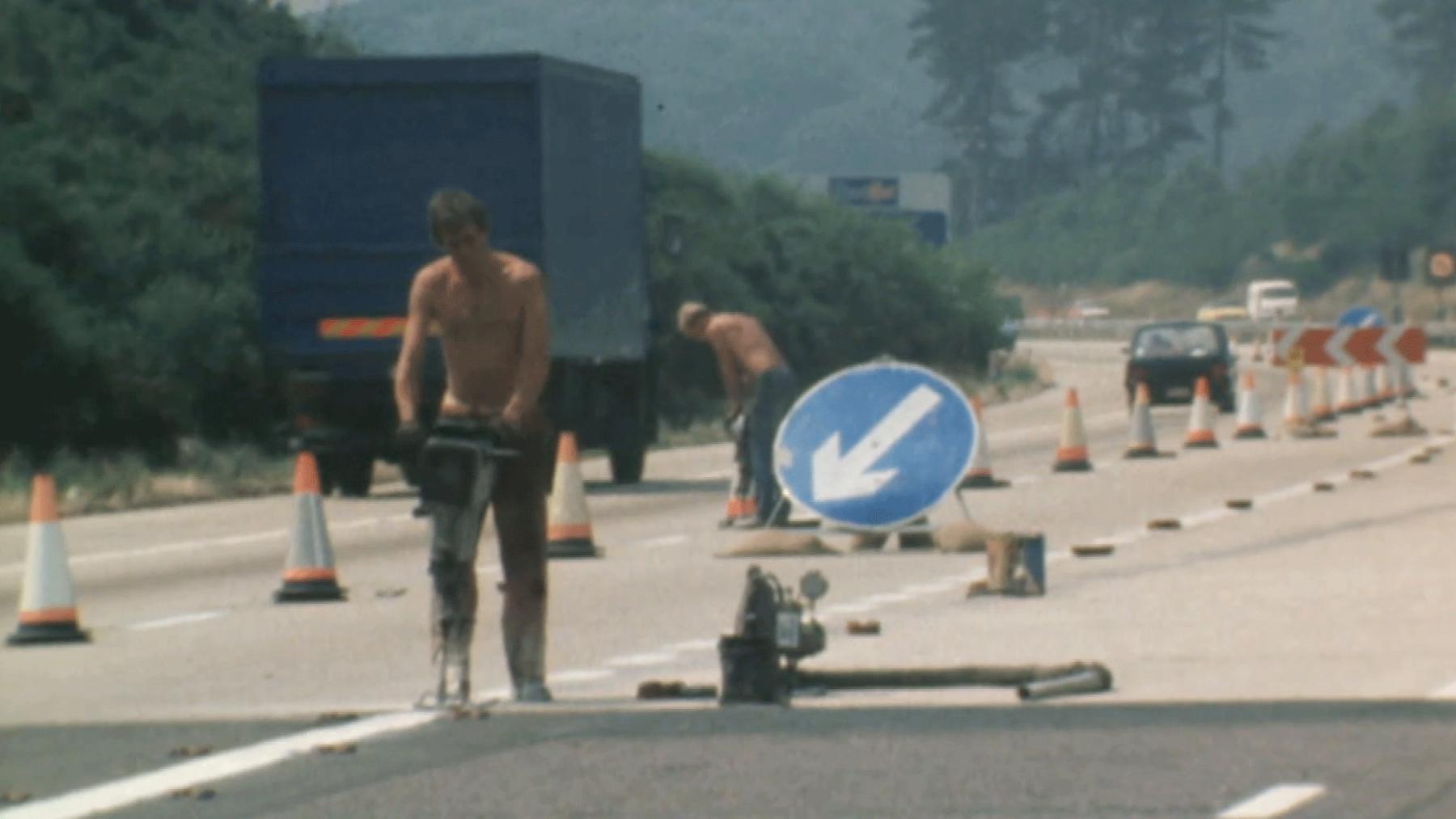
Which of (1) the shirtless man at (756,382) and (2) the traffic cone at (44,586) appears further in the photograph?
(1) the shirtless man at (756,382)

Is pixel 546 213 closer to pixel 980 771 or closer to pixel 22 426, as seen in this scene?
pixel 22 426

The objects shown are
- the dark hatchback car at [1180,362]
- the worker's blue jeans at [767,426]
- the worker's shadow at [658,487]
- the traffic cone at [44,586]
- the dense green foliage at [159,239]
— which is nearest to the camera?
the traffic cone at [44,586]

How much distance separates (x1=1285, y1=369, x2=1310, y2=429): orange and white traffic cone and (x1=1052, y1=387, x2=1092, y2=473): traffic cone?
8.11 m

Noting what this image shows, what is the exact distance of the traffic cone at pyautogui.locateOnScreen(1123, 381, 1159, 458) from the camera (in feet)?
123

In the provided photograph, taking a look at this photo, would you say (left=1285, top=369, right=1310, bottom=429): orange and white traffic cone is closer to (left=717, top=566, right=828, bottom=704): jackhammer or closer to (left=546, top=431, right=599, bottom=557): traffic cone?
(left=546, top=431, right=599, bottom=557): traffic cone

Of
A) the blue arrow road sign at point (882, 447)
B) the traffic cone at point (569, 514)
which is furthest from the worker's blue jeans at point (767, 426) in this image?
the blue arrow road sign at point (882, 447)

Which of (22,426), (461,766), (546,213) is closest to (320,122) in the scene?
(546,213)

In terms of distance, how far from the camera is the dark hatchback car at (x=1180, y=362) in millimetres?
55938

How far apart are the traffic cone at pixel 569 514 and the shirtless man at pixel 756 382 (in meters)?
1.92

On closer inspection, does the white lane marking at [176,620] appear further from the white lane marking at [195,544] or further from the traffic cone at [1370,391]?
the traffic cone at [1370,391]

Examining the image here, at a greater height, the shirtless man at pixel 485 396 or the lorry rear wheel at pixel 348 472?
the shirtless man at pixel 485 396

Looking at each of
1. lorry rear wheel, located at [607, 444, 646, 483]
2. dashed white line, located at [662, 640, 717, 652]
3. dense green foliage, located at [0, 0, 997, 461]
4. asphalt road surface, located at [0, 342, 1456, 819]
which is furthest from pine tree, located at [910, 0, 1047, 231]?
dashed white line, located at [662, 640, 717, 652]

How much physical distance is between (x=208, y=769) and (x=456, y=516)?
1.92m

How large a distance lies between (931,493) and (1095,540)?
3.03m
